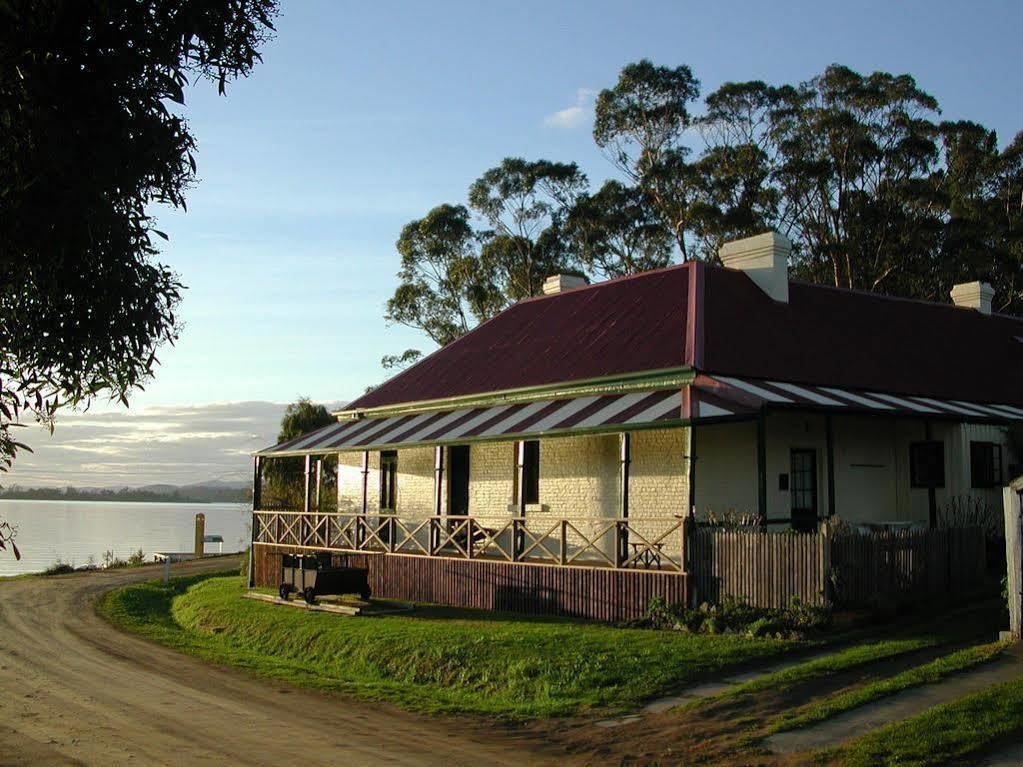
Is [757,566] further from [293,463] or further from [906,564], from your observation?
[293,463]

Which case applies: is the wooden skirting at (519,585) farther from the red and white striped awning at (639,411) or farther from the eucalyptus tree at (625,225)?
the eucalyptus tree at (625,225)

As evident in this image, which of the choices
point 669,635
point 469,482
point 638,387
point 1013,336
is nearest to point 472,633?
point 669,635

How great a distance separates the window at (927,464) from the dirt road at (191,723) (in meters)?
11.5

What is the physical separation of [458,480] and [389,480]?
8.07 feet

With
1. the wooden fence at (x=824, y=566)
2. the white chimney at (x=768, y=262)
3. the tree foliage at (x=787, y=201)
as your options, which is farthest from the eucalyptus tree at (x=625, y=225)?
the wooden fence at (x=824, y=566)

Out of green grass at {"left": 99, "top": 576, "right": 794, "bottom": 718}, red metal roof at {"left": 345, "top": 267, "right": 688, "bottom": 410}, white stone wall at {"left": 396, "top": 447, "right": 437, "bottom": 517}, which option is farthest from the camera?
white stone wall at {"left": 396, "top": 447, "right": 437, "bottom": 517}

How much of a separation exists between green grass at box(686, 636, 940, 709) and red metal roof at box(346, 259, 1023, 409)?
6.64m

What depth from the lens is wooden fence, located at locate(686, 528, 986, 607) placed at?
13875 millimetres

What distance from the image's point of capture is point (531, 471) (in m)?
21.2

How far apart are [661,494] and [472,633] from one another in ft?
15.5

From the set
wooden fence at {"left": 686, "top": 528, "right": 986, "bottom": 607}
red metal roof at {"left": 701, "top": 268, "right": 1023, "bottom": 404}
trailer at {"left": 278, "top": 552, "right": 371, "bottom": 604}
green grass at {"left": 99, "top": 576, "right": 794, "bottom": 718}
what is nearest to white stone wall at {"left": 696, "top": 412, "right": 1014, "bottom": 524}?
red metal roof at {"left": 701, "top": 268, "right": 1023, "bottom": 404}

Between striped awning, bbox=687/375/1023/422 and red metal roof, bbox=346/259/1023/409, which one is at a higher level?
red metal roof, bbox=346/259/1023/409

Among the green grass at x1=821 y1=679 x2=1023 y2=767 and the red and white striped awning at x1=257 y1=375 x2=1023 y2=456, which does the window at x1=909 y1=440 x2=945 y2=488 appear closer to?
the red and white striped awning at x1=257 y1=375 x2=1023 y2=456

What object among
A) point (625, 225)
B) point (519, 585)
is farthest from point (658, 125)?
point (519, 585)
